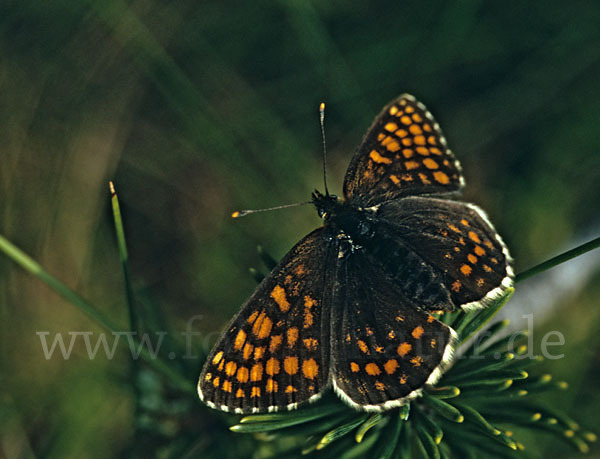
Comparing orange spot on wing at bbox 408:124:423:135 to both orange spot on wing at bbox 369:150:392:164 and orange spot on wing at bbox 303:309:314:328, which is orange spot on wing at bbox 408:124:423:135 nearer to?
orange spot on wing at bbox 369:150:392:164

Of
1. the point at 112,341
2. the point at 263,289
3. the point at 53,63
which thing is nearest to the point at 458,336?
the point at 263,289

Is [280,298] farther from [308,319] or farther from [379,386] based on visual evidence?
[379,386]

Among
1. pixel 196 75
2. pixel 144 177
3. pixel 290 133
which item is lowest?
pixel 290 133

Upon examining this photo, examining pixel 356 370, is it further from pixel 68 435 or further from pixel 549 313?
pixel 68 435

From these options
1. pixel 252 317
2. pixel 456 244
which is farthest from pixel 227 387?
pixel 456 244

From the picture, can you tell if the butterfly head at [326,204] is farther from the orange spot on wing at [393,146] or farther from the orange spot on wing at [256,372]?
the orange spot on wing at [256,372]

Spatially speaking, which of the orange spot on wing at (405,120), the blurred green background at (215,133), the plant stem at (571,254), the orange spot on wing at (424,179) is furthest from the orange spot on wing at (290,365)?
the blurred green background at (215,133)

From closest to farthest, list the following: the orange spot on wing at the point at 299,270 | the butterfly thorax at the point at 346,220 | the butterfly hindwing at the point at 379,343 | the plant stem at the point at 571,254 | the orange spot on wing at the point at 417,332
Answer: the plant stem at the point at 571,254
the butterfly hindwing at the point at 379,343
the orange spot on wing at the point at 417,332
the orange spot on wing at the point at 299,270
the butterfly thorax at the point at 346,220
